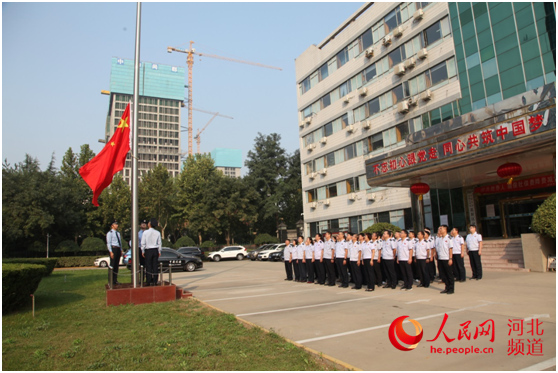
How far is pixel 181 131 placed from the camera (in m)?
124

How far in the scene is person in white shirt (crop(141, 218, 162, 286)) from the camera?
8797mm

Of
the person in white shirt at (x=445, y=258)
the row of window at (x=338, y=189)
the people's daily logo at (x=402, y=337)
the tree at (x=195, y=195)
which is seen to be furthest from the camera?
the tree at (x=195, y=195)

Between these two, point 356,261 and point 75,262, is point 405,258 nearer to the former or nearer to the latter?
point 356,261

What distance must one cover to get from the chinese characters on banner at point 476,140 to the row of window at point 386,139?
20.3 ft

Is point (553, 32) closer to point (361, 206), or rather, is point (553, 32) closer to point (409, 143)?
point (409, 143)

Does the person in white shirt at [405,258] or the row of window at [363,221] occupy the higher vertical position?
the row of window at [363,221]

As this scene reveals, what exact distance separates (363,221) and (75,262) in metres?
20.3

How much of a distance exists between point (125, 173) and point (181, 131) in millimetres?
22694

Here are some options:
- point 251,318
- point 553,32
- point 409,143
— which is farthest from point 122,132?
point 553,32

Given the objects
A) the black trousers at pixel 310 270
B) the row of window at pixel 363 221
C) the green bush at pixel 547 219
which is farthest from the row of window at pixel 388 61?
the black trousers at pixel 310 270

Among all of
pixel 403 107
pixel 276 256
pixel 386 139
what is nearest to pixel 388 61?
pixel 403 107

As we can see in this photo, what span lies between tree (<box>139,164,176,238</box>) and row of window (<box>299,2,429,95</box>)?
21.4m

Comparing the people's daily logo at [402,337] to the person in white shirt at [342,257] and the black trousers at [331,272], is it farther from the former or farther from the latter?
the black trousers at [331,272]

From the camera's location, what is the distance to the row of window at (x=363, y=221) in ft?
75.4
